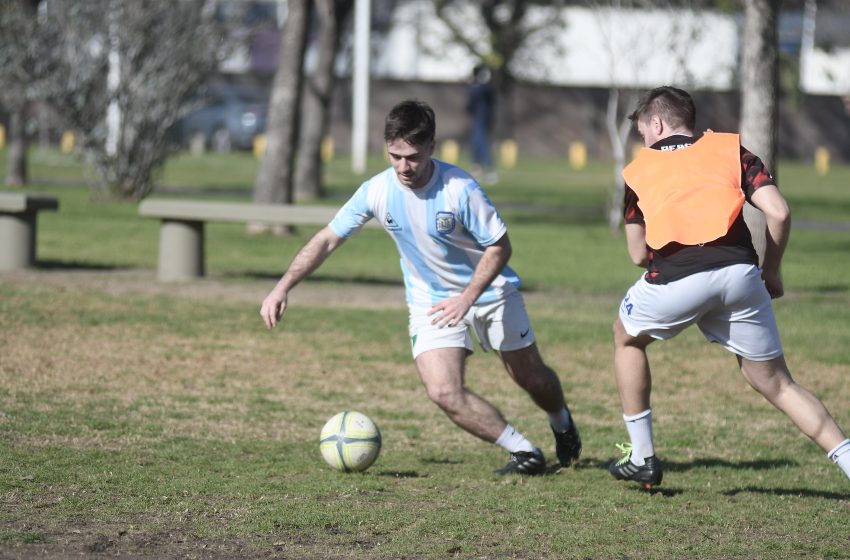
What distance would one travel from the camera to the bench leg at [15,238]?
45.9ft

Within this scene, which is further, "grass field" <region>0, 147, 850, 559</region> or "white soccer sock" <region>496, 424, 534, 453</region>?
"white soccer sock" <region>496, 424, 534, 453</region>

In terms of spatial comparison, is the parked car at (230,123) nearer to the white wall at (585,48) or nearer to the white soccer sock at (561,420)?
the white wall at (585,48)

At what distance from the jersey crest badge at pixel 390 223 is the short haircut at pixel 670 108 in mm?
1220

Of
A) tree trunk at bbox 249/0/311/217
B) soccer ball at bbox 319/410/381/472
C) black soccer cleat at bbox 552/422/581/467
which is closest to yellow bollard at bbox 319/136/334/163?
Answer: tree trunk at bbox 249/0/311/217

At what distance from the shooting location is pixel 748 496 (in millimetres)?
6750

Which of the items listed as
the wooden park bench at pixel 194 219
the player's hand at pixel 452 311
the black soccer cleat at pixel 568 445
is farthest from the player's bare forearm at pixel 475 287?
the wooden park bench at pixel 194 219

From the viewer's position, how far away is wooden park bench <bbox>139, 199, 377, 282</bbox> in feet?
43.7

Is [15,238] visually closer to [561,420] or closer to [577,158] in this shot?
[561,420]

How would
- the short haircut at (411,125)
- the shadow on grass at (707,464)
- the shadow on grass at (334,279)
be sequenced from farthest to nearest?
1. the shadow on grass at (334,279)
2. the shadow on grass at (707,464)
3. the short haircut at (411,125)

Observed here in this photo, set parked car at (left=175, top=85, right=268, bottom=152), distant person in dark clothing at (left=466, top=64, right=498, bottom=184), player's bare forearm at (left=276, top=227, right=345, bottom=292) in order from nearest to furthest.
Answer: player's bare forearm at (left=276, top=227, right=345, bottom=292) < distant person in dark clothing at (left=466, top=64, right=498, bottom=184) < parked car at (left=175, top=85, right=268, bottom=152)

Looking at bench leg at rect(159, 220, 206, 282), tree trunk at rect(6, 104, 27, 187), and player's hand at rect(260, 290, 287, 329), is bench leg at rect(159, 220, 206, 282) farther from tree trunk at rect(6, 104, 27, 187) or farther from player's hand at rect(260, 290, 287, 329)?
tree trunk at rect(6, 104, 27, 187)

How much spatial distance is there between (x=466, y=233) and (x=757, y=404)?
3489 millimetres

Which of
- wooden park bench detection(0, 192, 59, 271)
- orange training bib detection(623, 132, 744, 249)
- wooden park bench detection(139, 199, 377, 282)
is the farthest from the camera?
wooden park bench detection(0, 192, 59, 271)

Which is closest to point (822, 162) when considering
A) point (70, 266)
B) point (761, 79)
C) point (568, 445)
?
point (761, 79)
